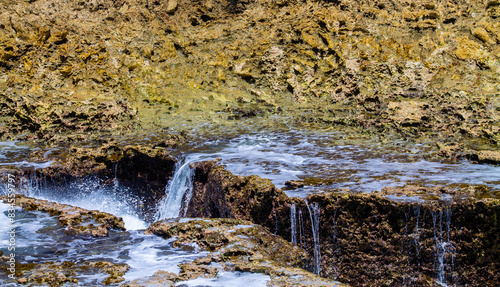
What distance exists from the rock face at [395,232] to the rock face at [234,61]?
15.9ft

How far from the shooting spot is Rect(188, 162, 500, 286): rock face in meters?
3.97

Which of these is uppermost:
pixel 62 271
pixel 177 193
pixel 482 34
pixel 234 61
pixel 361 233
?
pixel 482 34

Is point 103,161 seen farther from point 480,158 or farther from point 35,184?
point 480,158

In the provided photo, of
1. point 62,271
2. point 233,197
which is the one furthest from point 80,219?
point 233,197

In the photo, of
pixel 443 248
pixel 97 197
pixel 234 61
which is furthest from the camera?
pixel 234 61

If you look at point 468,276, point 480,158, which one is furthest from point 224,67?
point 468,276

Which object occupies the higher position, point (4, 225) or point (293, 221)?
point (4, 225)

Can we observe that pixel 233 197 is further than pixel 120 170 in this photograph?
No

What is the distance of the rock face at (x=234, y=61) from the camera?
973cm

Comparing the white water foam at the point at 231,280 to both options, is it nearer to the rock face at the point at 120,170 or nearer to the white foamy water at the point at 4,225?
the white foamy water at the point at 4,225

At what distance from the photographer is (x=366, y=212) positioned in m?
4.32

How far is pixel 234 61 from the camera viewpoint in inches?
478

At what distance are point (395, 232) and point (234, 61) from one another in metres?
8.91

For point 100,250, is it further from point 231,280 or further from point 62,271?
point 231,280
